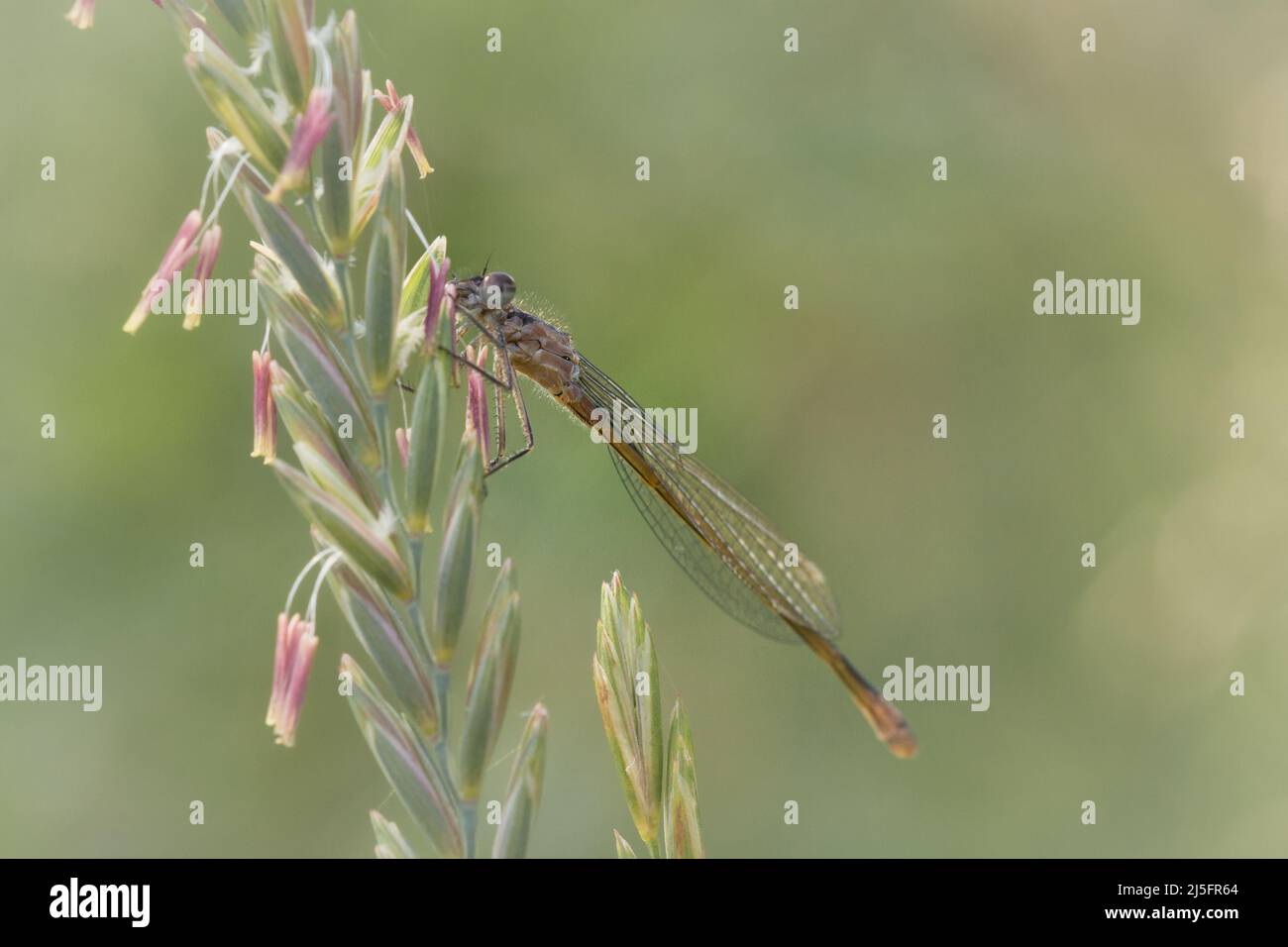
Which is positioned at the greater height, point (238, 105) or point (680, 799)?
point (238, 105)

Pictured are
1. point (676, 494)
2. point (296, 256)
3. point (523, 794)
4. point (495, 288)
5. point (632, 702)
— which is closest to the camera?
point (523, 794)

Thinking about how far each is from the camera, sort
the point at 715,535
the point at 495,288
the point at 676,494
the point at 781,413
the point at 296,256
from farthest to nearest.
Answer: the point at 781,413 < the point at 676,494 < the point at 715,535 < the point at 495,288 < the point at 296,256

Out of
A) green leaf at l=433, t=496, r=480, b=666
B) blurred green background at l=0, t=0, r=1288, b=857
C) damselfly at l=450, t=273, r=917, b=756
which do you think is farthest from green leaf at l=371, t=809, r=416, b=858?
blurred green background at l=0, t=0, r=1288, b=857

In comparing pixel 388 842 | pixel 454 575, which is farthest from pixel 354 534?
pixel 388 842

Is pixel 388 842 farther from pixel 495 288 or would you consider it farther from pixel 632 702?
pixel 495 288

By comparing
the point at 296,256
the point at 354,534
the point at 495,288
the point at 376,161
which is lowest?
the point at 354,534

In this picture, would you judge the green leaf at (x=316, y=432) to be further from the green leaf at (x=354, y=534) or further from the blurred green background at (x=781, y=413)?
the blurred green background at (x=781, y=413)

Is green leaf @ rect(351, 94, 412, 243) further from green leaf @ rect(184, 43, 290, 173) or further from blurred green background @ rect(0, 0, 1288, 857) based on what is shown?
blurred green background @ rect(0, 0, 1288, 857)
